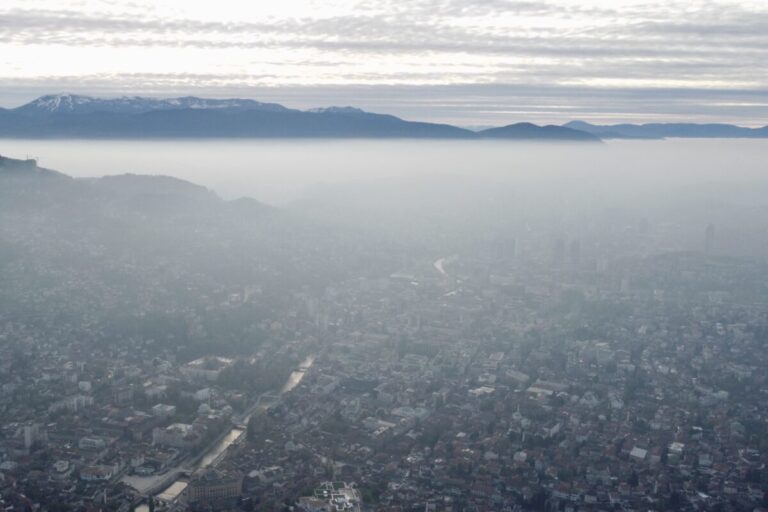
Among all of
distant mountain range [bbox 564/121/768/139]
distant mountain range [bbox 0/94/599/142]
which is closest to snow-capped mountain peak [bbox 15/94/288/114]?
distant mountain range [bbox 0/94/599/142]

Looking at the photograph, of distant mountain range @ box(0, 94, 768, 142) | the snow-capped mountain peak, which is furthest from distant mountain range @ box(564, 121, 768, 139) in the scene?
the snow-capped mountain peak

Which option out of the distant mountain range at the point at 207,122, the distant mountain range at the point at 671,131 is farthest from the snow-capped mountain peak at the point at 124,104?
the distant mountain range at the point at 671,131

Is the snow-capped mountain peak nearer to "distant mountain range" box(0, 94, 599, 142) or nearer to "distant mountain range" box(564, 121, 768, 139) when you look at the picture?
"distant mountain range" box(0, 94, 599, 142)

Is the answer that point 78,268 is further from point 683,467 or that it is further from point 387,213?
point 387,213

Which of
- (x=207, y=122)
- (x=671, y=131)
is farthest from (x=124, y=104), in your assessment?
(x=671, y=131)

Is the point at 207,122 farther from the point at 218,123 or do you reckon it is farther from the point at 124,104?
the point at 124,104

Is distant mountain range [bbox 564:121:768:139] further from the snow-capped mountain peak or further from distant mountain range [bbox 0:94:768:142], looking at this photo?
the snow-capped mountain peak
